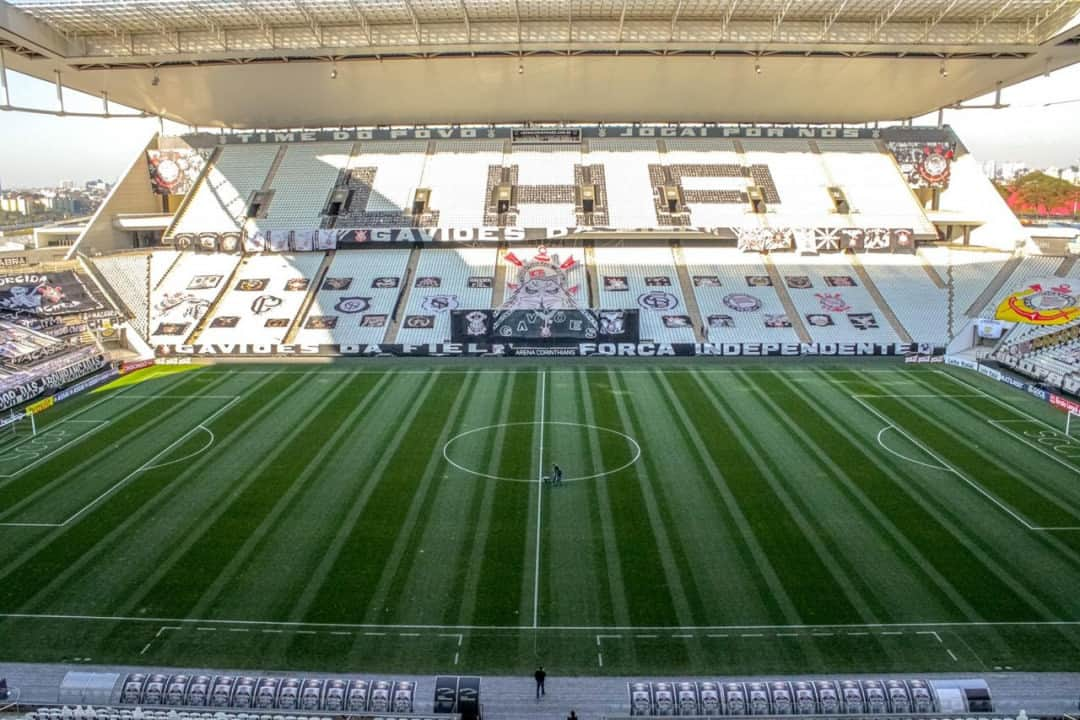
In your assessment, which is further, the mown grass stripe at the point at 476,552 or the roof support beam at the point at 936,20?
the roof support beam at the point at 936,20

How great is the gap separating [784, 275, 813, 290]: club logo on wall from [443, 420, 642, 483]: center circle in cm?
2321

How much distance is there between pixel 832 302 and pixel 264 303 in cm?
3224

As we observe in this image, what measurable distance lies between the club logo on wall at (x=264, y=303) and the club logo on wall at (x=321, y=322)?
2.76 meters

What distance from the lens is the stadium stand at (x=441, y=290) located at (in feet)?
143

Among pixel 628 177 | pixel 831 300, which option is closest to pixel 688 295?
pixel 831 300

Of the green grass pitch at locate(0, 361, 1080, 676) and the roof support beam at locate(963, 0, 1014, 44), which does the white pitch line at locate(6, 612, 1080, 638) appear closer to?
the green grass pitch at locate(0, 361, 1080, 676)

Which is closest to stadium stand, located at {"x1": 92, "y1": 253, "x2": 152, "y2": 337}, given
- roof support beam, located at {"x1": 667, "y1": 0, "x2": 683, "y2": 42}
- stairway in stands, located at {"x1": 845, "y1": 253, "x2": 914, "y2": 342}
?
roof support beam, located at {"x1": 667, "y1": 0, "x2": 683, "y2": 42}

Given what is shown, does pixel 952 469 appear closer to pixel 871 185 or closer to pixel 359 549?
pixel 359 549

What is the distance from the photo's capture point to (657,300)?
150 feet

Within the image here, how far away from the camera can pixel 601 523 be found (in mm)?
20531

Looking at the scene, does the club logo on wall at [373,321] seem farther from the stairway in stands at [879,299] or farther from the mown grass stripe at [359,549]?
the stairway in stands at [879,299]

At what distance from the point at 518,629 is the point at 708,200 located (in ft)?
140

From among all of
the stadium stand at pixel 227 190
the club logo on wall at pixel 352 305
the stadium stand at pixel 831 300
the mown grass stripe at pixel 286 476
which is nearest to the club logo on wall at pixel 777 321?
the stadium stand at pixel 831 300

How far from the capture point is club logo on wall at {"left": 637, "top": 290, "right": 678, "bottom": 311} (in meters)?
45.2
